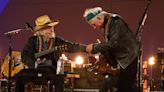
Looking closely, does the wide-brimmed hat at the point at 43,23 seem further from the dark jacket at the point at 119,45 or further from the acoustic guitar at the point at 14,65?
the dark jacket at the point at 119,45

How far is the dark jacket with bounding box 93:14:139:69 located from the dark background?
228 inches

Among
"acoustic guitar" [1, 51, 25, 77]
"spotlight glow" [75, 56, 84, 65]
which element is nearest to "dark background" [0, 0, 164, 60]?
"spotlight glow" [75, 56, 84, 65]

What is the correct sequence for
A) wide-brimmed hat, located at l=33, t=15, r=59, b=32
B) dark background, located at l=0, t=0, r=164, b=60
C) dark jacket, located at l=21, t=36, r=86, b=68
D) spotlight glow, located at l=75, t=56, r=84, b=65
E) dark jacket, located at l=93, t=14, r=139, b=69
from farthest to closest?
dark background, located at l=0, t=0, r=164, b=60 → spotlight glow, located at l=75, t=56, r=84, b=65 → wide-brimmed hat, located at l=33, t=15, r=59, b=32 → dark jacket, located at l=21, t=36, r=86, b=68 → dark jacket, located at l=93, t=14, r=139, b=69

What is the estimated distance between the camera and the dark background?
10039 millimetres

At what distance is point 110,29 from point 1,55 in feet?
23.0

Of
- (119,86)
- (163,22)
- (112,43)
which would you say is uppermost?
(163,22)

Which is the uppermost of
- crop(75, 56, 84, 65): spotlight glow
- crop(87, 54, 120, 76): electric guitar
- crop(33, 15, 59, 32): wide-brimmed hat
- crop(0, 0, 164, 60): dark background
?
crop(0, 0, 164, 60): dark background

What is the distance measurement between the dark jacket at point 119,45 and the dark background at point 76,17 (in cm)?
578

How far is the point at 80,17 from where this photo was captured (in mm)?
10453

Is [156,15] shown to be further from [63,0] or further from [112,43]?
[112,43]

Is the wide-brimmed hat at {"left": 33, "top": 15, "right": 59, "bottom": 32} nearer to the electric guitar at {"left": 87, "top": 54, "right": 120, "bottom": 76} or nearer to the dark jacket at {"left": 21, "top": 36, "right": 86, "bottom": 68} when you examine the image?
the dark jacket at {"left": 21, "top": 36, "right": 86, "bottom": 68}

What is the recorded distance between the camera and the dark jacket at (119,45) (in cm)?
410

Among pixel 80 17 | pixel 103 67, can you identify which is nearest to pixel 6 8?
pixel 80 17

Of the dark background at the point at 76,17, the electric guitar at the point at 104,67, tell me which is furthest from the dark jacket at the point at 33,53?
the dark background at the point at 76,17
